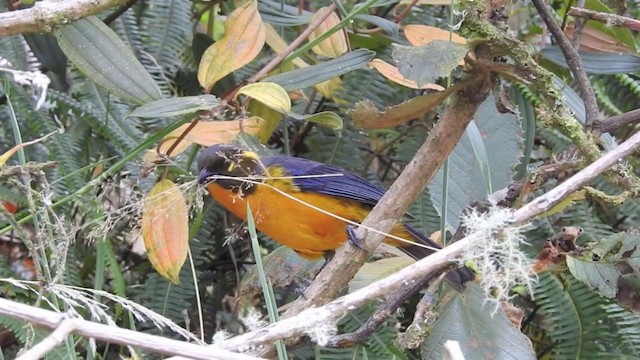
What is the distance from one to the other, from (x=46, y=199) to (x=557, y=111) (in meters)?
0.90

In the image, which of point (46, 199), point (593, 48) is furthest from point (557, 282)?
point (46, 199)

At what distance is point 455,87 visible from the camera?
1479mm

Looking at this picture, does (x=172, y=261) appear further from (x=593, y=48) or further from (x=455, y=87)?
(x=593, y=48)

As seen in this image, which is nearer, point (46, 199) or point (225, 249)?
point (46, 199)

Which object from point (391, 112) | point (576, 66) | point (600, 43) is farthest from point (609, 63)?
point (391, 112)

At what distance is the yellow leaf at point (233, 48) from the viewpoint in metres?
1.85

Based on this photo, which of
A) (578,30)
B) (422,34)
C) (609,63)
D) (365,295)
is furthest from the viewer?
(422,34)

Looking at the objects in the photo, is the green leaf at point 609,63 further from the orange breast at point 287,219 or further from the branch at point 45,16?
the branch at point 45,16

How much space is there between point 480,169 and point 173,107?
648 mm

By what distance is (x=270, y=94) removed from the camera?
1.69 m

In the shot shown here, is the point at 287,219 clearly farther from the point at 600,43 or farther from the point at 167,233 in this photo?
the point at 600,43

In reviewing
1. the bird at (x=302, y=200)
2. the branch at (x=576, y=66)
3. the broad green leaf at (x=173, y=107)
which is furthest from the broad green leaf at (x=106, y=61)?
the branch at (x=576, y=66)

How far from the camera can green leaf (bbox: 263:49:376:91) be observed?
188 centimetres

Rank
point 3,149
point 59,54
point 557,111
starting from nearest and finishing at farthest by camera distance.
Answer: point 557,111 → point 59,54 → point 3,149
